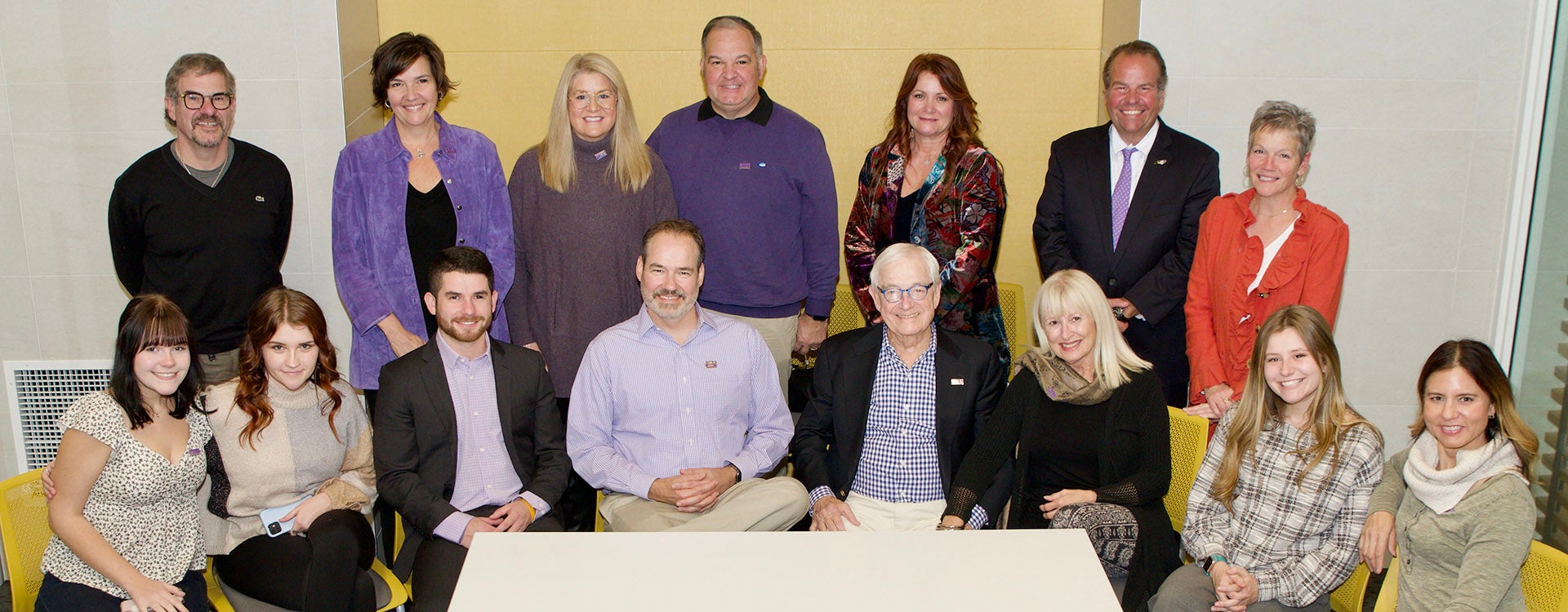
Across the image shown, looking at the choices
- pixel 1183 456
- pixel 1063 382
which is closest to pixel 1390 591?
pixel 1183 456

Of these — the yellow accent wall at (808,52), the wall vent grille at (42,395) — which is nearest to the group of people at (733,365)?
the yellow accent wall at (808,52)

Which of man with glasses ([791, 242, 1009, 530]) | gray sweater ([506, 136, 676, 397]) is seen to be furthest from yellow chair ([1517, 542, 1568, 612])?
gray sweater ([506, 136, 676, 397])

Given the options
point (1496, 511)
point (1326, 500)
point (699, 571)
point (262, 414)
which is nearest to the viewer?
point (699, 571)

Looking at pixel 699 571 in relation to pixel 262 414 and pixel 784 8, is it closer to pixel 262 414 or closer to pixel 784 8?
pixel 262 414

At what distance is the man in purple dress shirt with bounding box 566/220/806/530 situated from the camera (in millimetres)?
3203

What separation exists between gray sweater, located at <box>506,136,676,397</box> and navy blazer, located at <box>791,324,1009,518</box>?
0.78 meters

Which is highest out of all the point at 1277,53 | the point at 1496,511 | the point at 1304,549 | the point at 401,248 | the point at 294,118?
the point at 1277,53

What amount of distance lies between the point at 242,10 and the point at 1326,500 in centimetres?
403

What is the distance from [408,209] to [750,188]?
112 centimetres

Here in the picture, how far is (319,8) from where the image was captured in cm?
428

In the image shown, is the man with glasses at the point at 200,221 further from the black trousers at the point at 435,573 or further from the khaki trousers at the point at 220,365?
the black trousers at the point at 435,573

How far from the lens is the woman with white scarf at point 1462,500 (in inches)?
98.3

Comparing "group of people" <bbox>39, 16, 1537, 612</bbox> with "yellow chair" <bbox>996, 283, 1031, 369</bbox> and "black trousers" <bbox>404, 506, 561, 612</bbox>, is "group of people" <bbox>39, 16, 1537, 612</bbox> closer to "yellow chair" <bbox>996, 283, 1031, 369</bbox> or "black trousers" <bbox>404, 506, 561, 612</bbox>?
"black trousers" <bbox>404, 506, 561, 612</bbox>

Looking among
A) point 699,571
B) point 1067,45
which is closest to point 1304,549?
point 699,571
